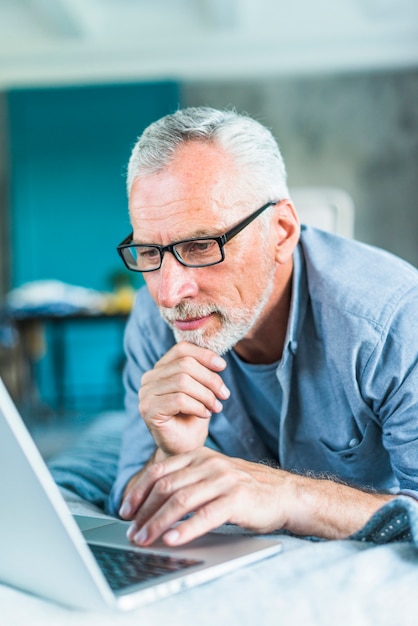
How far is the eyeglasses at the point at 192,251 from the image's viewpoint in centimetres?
125

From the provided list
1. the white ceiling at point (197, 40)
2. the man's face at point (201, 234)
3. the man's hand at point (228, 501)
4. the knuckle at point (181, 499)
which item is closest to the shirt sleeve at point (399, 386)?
the man's hand at point (228, 501)

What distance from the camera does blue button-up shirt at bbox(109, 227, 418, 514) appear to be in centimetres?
121

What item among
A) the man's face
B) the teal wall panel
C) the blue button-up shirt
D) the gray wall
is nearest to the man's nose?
the man's face

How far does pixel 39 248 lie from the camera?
7.05 metres

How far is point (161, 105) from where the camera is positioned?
7.09 meters

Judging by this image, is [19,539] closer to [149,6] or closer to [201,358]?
[201,358]

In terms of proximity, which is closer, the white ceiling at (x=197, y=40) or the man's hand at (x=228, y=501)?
the man's hand at (x=228, y=501)

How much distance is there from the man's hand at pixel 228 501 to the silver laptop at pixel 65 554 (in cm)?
3

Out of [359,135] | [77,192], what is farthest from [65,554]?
[359,135]

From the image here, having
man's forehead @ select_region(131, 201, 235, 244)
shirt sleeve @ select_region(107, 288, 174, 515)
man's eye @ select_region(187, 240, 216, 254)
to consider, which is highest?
man's forehead @ select_region(131, 201, 235, 244)

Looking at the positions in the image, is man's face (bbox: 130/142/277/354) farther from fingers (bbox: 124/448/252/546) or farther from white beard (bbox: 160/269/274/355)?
fingers (bbox: 124/448/252/546)

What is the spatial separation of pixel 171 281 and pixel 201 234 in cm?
10

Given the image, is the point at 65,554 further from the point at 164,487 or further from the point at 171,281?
the point at 171,281

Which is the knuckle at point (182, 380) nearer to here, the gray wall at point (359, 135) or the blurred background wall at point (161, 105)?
the blurred background wall at point (161, 105)
